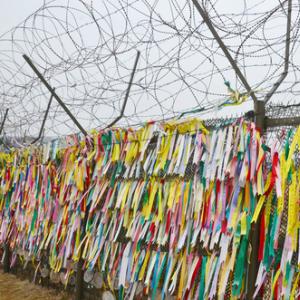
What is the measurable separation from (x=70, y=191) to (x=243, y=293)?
2408mm

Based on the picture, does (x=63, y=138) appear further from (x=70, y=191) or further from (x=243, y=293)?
(x=243, y=293)

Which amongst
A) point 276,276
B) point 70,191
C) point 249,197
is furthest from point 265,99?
point 70,191

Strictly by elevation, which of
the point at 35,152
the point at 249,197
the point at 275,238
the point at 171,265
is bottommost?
the point at 171,265

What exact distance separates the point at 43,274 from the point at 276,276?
3380 millimetres

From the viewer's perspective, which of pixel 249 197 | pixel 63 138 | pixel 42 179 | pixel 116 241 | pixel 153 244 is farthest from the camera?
pixel 42 179

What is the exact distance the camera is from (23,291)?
5375mm

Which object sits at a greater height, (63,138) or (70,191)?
(63,138)

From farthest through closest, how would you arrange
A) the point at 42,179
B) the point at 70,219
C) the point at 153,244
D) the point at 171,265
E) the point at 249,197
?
the point at 42,179, the point at 70,219, the point at 153,244, the point at 171,265, the point at 249,197

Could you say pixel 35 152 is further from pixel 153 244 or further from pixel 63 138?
pixel 153 244

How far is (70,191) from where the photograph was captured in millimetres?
4812

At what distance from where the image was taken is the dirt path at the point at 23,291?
5.00 meters

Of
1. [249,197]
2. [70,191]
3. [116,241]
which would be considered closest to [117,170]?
[116,241]

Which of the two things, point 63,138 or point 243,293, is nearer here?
point 243,293

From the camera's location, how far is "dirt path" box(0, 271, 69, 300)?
16.4ft
